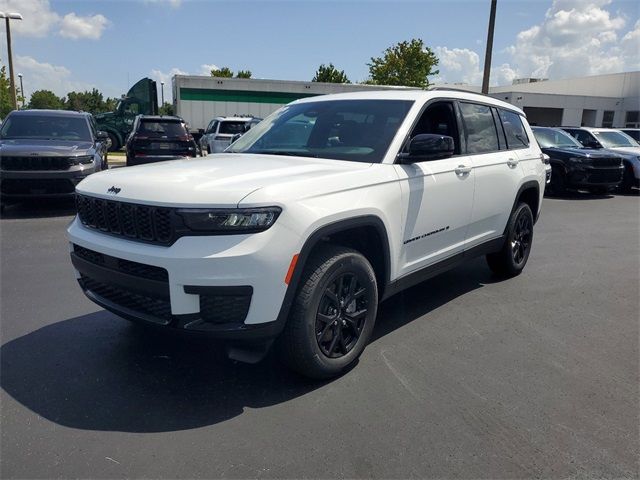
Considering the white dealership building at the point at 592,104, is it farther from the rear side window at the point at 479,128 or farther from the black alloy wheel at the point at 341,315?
the black alloy wheel at the point at 341,315

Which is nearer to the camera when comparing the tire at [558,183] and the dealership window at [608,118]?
the tire at [558,183]

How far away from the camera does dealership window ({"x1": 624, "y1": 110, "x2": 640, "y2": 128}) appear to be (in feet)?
163

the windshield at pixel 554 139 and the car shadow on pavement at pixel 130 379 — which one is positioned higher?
the windshield at pixel 554 139

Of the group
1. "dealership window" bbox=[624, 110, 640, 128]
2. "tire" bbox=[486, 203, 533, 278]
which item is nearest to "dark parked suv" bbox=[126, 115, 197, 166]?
"tire" bbox=[486, 203, 533, 278]

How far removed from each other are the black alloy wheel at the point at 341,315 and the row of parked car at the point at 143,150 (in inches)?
128

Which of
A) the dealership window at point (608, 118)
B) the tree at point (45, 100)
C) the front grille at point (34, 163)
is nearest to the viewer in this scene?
the front grille at point (34, 163)

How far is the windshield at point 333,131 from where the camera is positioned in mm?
3836

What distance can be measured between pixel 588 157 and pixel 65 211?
477 inches

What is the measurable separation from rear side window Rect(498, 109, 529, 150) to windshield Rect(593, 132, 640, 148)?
1178 cm

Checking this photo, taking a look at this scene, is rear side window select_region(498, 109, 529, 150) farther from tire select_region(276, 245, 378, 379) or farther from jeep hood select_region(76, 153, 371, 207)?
tire select_region(276, 245, 378, 379)

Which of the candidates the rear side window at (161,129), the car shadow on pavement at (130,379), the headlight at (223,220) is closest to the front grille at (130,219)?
the headlight at (223,220)

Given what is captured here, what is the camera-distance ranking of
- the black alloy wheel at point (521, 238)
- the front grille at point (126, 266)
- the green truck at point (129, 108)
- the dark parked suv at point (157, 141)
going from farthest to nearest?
the green truck at point (129, 108) → the dark parked suv at point (157, 141) → the black alloy wheel at point (521, 238) → the front grille at point (126, 266)

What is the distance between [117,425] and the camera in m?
2.80

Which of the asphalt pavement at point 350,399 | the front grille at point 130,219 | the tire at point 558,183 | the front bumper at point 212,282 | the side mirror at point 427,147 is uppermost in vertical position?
the side mirror at point 427,147
